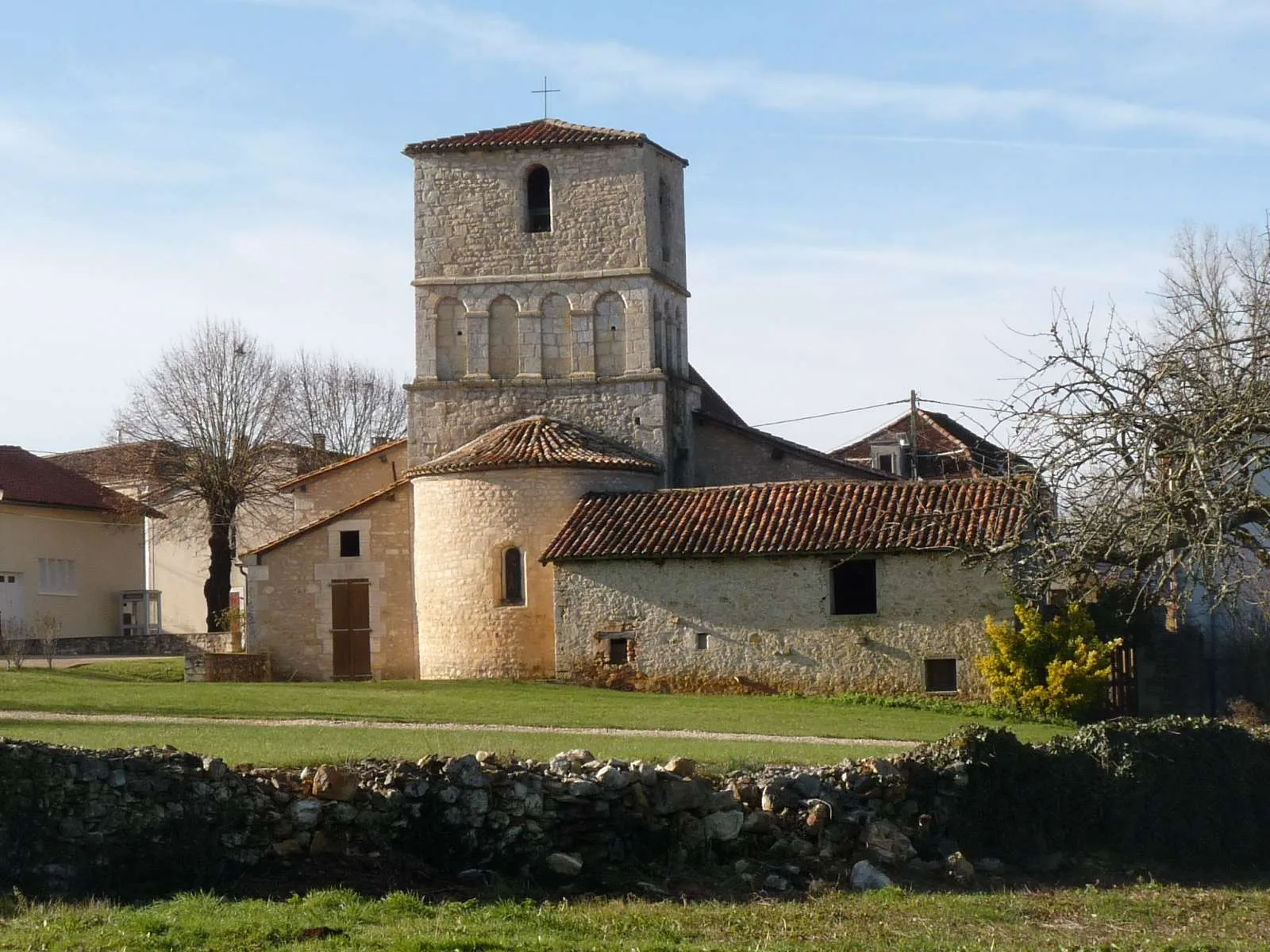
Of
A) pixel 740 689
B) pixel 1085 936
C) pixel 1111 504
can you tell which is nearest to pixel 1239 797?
pixel 1111 504

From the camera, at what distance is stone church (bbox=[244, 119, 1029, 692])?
3350cm

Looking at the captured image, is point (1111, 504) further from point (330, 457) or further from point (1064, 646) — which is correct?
point (330, 457)

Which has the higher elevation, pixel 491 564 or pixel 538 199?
pixel 538 199

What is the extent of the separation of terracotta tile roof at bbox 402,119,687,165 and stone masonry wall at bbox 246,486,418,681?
312 inches

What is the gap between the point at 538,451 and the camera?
3691 centimetres

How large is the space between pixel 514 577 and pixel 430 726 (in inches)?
486

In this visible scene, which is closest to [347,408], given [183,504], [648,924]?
[183,504]

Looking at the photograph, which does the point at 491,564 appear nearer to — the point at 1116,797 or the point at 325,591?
the point at 325,591

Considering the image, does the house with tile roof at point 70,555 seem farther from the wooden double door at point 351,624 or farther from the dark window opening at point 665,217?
the dark window opening at point 665,217

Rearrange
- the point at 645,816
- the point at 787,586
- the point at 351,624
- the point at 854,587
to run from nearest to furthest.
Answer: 1. the point at 645,816
2. the point at 787,586
3. the point at 854,587
4. the point at 351,624

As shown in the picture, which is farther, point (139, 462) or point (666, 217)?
point (139, 462)

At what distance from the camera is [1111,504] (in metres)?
16.7

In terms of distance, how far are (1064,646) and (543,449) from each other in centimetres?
1175

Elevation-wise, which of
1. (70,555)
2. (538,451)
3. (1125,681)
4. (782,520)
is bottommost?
(1125,681)
